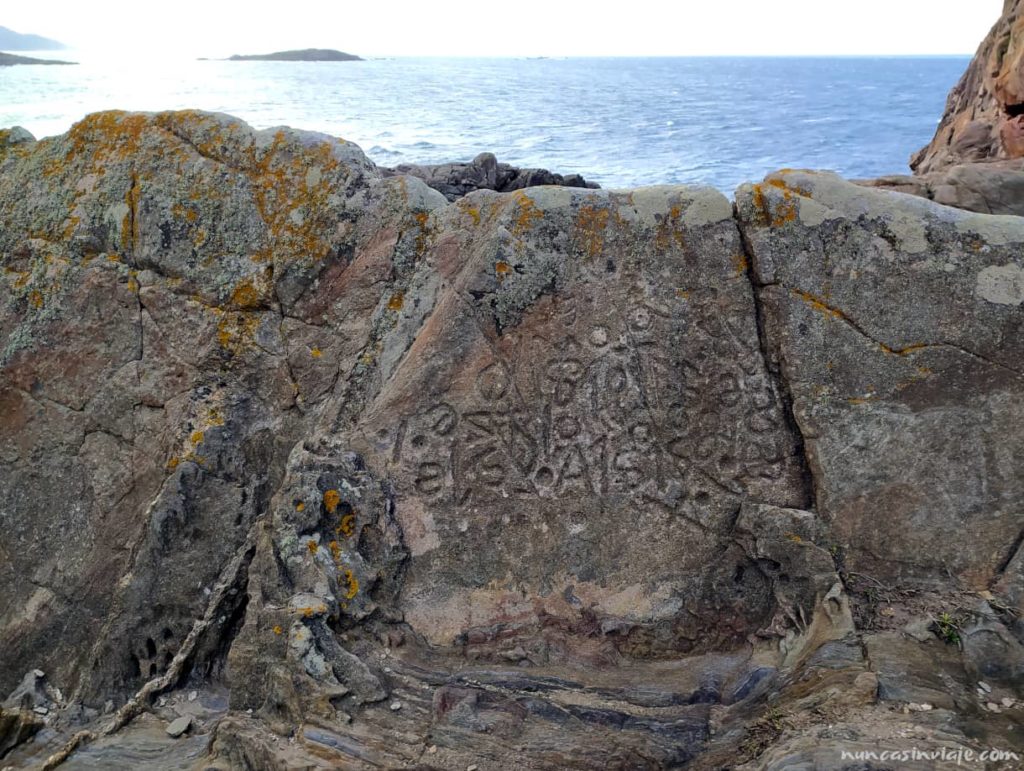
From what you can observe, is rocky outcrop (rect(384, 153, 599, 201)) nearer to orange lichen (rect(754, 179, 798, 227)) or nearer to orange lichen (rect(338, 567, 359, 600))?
orange lichen (rect(754, 179, 798, 227))

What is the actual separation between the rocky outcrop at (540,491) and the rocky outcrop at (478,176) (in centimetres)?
1103

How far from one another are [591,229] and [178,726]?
3374mm

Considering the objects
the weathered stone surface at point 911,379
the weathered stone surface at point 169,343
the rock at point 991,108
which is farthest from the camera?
the rock at point 991,108

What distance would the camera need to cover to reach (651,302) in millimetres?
5090

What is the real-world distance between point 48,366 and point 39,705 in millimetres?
2005

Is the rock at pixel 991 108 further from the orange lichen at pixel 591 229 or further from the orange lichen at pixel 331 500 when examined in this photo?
the orange lichen at pixel 331 500

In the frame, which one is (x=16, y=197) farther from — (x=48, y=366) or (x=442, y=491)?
(x=442, y=491)

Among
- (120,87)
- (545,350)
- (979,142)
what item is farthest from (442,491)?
(120,87)

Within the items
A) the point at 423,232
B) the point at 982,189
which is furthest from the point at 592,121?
the point at 423,232

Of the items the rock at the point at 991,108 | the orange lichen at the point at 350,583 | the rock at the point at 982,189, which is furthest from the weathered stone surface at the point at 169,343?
the rock at the point at 991,108

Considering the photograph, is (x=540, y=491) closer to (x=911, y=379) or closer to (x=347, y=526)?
(x=347, y=526)

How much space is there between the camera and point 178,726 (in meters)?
4.73

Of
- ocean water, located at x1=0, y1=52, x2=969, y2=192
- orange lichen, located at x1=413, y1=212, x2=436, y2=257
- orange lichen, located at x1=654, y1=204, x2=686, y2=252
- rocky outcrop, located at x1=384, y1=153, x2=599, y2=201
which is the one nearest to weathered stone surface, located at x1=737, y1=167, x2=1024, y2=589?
orange lichen, located at x1=654, y1=204, x2=686, y2=252

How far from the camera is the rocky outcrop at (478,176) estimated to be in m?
16.6
